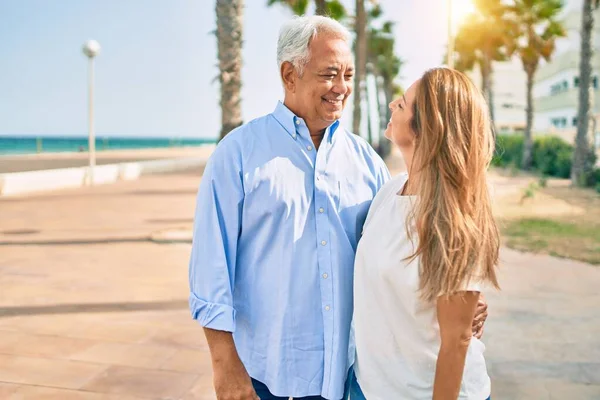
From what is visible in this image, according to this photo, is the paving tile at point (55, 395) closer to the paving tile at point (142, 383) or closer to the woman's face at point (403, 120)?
the paving tile at point (142, 383)

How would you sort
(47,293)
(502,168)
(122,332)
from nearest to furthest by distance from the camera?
(122,332) < (47,293) < (502,168)

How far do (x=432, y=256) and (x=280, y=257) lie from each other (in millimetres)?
572

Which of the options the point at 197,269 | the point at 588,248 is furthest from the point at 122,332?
the point at 588,248

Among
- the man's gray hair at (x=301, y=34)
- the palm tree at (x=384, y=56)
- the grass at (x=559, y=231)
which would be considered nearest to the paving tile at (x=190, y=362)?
the man's gray hair at (x=301, y=34)

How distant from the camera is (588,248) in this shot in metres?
9.88

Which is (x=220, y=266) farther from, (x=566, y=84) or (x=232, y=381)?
(x=566, y=84)

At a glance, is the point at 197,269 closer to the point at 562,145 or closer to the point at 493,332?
the point at 493,332

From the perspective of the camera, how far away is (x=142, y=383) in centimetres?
434

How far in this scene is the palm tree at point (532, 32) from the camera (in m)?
30.3

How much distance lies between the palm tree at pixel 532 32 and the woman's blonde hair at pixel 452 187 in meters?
30.1

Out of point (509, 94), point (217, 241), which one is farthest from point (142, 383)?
point (509, 94)

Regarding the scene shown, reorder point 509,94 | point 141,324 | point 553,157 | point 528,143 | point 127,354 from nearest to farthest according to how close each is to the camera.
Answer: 1. point 127,354
2. point 141,324
3. point 553,157
4. point 528,143
5. point 509,94

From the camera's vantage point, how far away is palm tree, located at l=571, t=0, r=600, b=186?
19.4 meters

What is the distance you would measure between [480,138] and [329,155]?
576 millimetres
